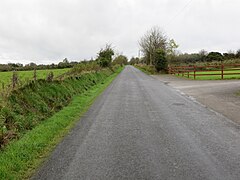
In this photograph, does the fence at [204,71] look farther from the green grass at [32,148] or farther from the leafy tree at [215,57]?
the leafy tree at [215,57]

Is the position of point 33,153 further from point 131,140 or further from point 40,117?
point 40,117

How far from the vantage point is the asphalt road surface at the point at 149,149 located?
3764 millimetres

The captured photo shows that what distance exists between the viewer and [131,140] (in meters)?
5.41

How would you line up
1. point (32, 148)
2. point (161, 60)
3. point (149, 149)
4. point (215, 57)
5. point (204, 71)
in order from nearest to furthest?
1. point (149, 149)
2. point (32, 148)
3. point (204, 71)
4. point (161, 60)
5. point (215, 57)

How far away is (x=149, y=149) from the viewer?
4812 mm

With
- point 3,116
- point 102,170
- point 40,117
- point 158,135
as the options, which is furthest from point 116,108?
point 102,170

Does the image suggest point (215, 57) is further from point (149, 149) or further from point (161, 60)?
point (149, 149)

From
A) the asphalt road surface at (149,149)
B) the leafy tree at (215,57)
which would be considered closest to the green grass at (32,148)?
the asphalt road surface at (149,149)

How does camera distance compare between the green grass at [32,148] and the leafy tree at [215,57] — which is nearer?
the green grass at [32,148]

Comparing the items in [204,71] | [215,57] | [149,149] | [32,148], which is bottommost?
[149,149]

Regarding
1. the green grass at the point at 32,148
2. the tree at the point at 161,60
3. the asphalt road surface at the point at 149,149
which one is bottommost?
the asphalt road surface at the point at 149,149

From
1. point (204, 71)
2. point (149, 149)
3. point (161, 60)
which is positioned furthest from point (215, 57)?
point (149, 149)

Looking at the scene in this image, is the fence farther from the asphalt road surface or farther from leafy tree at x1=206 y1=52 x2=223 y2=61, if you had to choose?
leafy tree at x1=206 y1=52 x2=223 y2=61

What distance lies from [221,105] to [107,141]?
21.5ft
